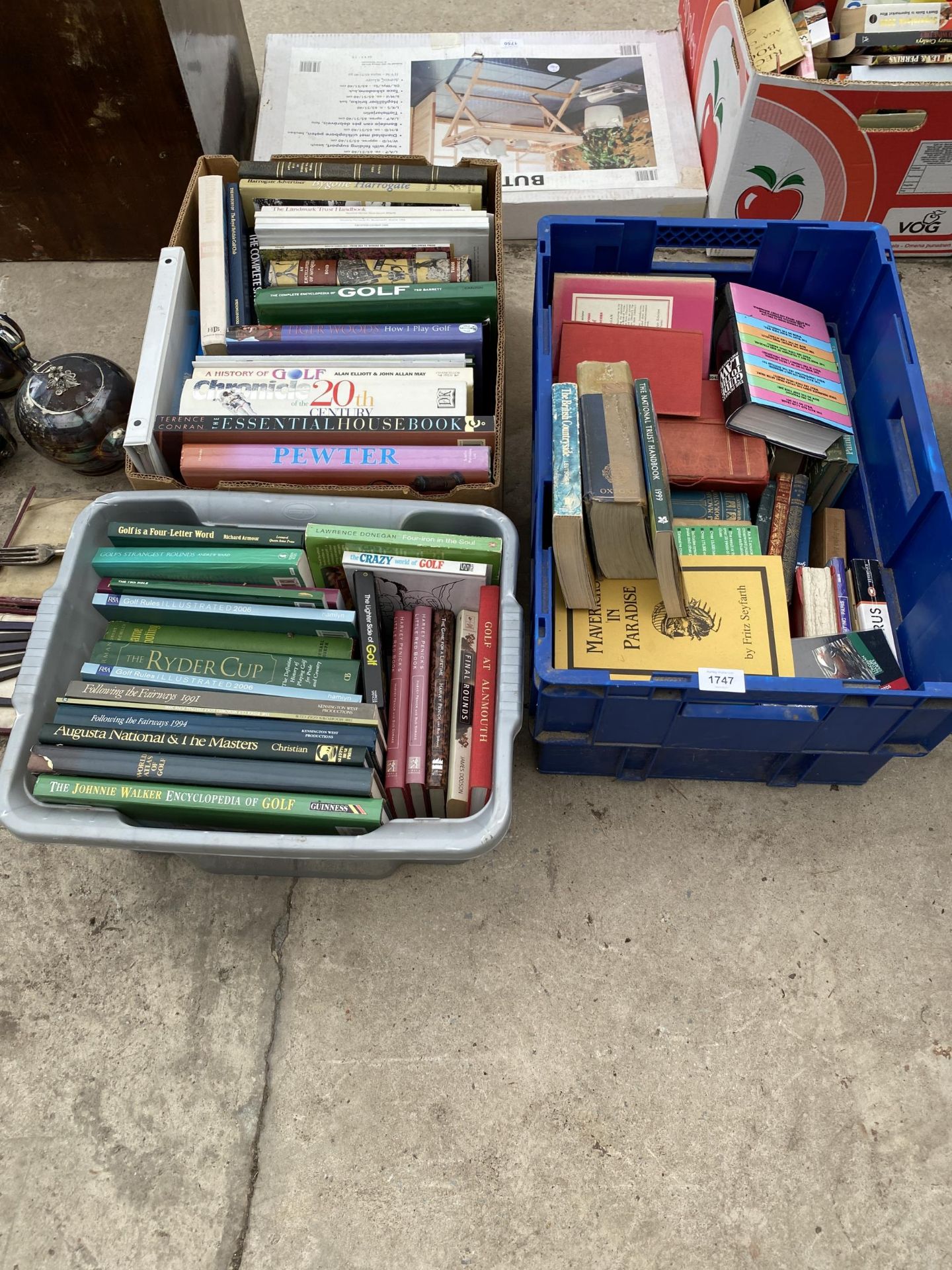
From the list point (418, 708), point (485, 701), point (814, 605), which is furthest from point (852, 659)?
point (418, 708)

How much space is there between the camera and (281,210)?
5.65ft

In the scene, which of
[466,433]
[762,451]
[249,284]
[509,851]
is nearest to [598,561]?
[466,433]

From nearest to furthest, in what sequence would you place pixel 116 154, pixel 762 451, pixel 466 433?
1. pixel 466 433
2. pixel 762 451
3. pixel 116 154

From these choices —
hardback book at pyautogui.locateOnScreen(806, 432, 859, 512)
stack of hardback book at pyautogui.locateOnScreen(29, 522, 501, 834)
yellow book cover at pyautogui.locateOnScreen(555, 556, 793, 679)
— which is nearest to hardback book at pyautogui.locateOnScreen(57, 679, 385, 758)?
stack of hardback book at pyautogui.locateOnScreen(29, 522, 501, 834)

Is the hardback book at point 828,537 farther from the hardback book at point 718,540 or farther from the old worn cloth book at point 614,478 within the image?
the old worn cloth book at point 614,478

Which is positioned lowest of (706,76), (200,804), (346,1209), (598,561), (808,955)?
(346,1209)

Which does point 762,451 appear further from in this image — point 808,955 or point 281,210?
point 281,210

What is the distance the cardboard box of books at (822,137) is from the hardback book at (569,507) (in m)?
1.10

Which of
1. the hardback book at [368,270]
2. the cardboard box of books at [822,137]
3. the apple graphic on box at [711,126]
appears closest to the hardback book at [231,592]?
the hardback book at [368,270]

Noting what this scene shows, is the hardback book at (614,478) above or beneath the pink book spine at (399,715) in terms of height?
above

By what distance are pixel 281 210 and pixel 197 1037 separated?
1616 mm

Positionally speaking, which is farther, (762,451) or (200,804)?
(762,451)

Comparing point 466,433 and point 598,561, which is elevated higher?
point 466,433

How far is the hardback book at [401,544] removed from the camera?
1.48 metres
